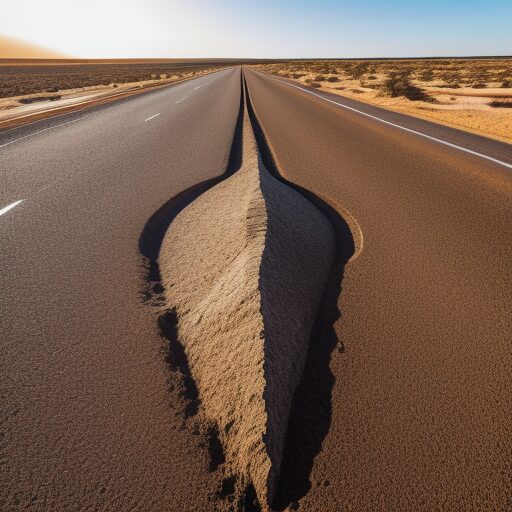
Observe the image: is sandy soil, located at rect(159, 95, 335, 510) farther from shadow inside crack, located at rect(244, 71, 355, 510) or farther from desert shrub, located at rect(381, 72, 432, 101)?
desert shrub, located at rect(381, 72, 432, 101)

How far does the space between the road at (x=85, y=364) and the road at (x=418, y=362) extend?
672 mm

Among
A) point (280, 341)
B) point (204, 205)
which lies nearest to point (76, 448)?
point (280, 341)

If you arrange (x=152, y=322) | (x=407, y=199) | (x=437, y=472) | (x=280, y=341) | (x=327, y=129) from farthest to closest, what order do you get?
(x=327, y=129), (x=407, y=199), (x=152, y=322), (x=280, y=341), (x=437, y=472)

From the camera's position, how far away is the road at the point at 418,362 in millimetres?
1581

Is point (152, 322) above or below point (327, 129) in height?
above

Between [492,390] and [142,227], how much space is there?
366 centimetres

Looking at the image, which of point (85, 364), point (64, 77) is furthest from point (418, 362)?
point (64, 77)

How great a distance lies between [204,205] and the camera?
4977 millimetres

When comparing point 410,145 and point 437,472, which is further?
point 410,145

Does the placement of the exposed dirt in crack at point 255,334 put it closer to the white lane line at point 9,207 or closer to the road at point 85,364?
the road at point 85,364

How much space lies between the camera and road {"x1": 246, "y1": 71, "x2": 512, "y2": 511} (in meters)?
1.58

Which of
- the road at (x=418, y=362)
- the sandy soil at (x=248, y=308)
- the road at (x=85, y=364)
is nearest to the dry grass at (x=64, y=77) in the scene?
the road at (x=85, y=364)

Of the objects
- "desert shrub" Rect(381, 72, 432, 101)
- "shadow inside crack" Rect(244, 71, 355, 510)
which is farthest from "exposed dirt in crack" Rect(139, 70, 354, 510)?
"desert shrub" Rect(381, 72, 432, 101)

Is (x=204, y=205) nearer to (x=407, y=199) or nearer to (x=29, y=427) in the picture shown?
(x=407, y=199)
